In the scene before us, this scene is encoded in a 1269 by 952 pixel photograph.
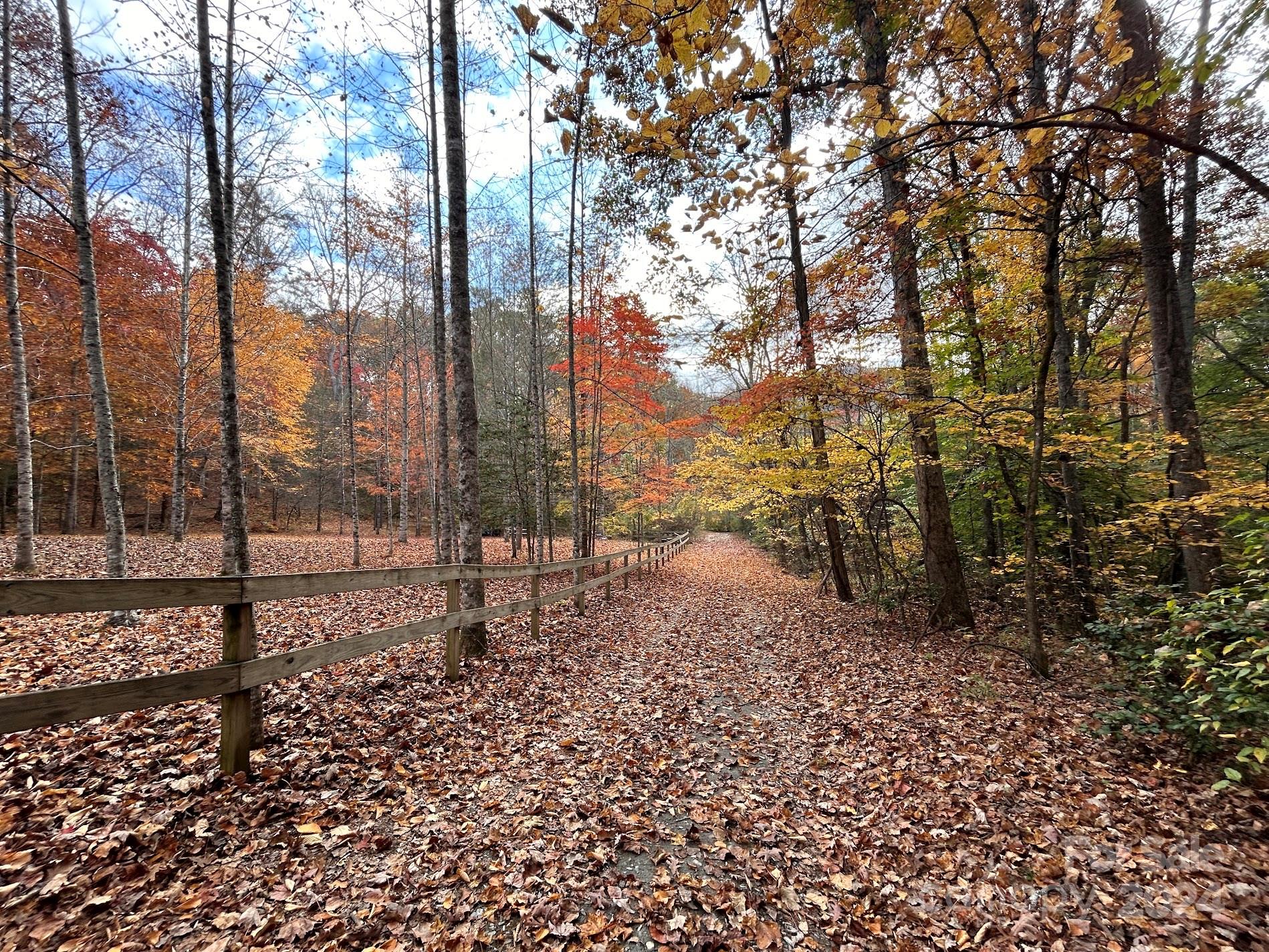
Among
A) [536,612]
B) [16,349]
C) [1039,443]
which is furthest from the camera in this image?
[16,349]

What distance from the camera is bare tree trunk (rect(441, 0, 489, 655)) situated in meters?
6.23

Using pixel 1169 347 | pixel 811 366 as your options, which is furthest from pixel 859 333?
pixel 1169 347

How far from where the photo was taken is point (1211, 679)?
364 centimetres

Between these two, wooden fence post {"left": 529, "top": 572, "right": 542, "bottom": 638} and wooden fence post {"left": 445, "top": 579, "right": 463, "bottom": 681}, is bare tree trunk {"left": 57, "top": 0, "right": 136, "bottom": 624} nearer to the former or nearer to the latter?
wooden fence post {"left": 445, "top": 579, "right": 463, "bottom": 681}

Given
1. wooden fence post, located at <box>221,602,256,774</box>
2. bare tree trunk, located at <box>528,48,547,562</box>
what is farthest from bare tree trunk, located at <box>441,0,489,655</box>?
bare tree trunk, located at <box>528,48,547,562</box>

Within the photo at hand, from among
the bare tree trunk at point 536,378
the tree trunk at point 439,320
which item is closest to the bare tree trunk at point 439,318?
the tree trunk at point 439,320

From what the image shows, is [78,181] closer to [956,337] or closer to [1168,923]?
[1168,923]

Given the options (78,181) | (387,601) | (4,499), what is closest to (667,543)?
(387,601)

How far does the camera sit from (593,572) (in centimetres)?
1473

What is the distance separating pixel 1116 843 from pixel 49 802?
650 centimetres

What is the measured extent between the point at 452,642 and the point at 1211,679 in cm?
675

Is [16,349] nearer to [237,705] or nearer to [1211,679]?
[237,705]

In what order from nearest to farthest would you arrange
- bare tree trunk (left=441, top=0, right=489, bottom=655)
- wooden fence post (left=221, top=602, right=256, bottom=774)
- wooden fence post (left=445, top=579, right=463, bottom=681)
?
wooden fence post (left=221, top=602, right=256, bottom=774)
wooden fence post (left=445, top=579, right=463, bottom=681)
bare tree trunk (left=441, top=0, right=489, bottom=655)

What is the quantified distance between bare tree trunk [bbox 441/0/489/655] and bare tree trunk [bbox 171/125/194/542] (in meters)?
10.8
